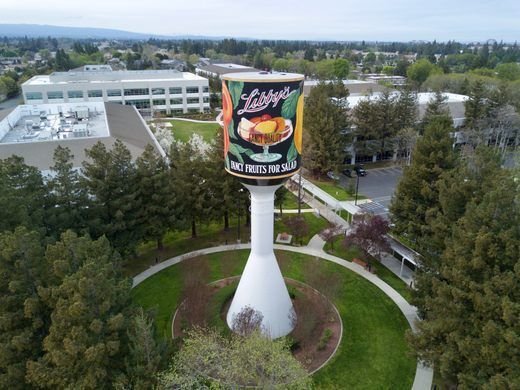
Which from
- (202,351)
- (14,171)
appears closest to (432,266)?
(202,351)

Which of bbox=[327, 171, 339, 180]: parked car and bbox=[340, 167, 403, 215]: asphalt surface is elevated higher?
bbox=[327, 171, 339, 180]: parked car

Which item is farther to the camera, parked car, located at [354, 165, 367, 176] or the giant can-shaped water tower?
parked car, located at [354, 165, 367, 176]

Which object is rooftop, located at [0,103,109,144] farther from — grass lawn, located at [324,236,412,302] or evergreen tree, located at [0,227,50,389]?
grass lawn, located at [324,236,412,302]

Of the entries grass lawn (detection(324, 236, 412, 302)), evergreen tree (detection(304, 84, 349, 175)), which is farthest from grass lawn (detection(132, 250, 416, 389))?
evergreen tree (detection(304, 84, 349, 175))

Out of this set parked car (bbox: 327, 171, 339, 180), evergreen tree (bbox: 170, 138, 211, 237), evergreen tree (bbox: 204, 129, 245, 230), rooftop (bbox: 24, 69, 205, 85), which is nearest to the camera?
evergreen tree (bbox: 170, 138, 211, 237)

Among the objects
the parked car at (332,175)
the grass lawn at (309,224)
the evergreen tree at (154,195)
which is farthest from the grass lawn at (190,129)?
the evergreen tree at (154,195)

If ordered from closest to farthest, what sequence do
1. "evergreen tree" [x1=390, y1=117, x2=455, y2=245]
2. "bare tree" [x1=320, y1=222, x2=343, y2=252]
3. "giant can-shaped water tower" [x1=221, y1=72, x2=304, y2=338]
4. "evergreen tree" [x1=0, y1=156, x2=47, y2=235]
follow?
1. "giant can-shaped water tower" [x1=221, y1=72, x2=304, y2=338]
2. "evergreen tree" [x1=0, y1=156, x2=47, y2=235]
3. "evergreen tree" [x1=390, y1=117, x2=455, y2=245]
4. "bare tree" [x1=320, y1=222, x2=343, y2=252]

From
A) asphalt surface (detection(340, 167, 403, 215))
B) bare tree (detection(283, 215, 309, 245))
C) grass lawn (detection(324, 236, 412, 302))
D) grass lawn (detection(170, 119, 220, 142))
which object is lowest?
grass lawn (detection(324, 236, 412, 302))

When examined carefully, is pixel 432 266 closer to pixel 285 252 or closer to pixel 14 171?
pixel 285 252
